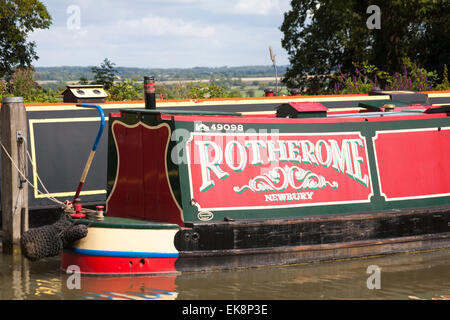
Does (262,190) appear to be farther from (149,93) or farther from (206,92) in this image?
(206,92)

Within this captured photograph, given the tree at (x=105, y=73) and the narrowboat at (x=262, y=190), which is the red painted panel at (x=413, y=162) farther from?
the tree at (x=105, y=73)

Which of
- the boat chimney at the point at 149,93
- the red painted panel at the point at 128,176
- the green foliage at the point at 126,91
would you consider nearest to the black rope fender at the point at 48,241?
the red painted panel at the point at 128,176

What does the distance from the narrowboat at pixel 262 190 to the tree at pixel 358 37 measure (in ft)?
62.7

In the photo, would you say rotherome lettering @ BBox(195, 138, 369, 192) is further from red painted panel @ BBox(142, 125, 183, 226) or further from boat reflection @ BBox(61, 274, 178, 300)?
boat reflection @ BBox(61, 274, 178, 300)

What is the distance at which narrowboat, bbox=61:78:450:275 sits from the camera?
455 inches

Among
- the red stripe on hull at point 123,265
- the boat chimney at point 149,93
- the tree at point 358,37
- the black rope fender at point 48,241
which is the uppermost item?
the tree at point 358,37

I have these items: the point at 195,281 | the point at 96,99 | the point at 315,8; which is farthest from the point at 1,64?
the point at 195,281

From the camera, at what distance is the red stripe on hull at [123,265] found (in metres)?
11.4

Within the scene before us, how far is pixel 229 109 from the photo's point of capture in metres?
16.5

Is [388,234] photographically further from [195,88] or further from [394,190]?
A: [195,88]

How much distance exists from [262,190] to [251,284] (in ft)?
4.94

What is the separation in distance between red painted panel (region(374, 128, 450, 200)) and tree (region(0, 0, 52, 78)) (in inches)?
866

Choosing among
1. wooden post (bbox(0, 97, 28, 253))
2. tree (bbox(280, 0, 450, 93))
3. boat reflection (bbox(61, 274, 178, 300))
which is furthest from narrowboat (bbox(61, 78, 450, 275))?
tree (bbox(280, 0, 450, 93))

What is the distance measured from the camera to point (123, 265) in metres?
11.4
